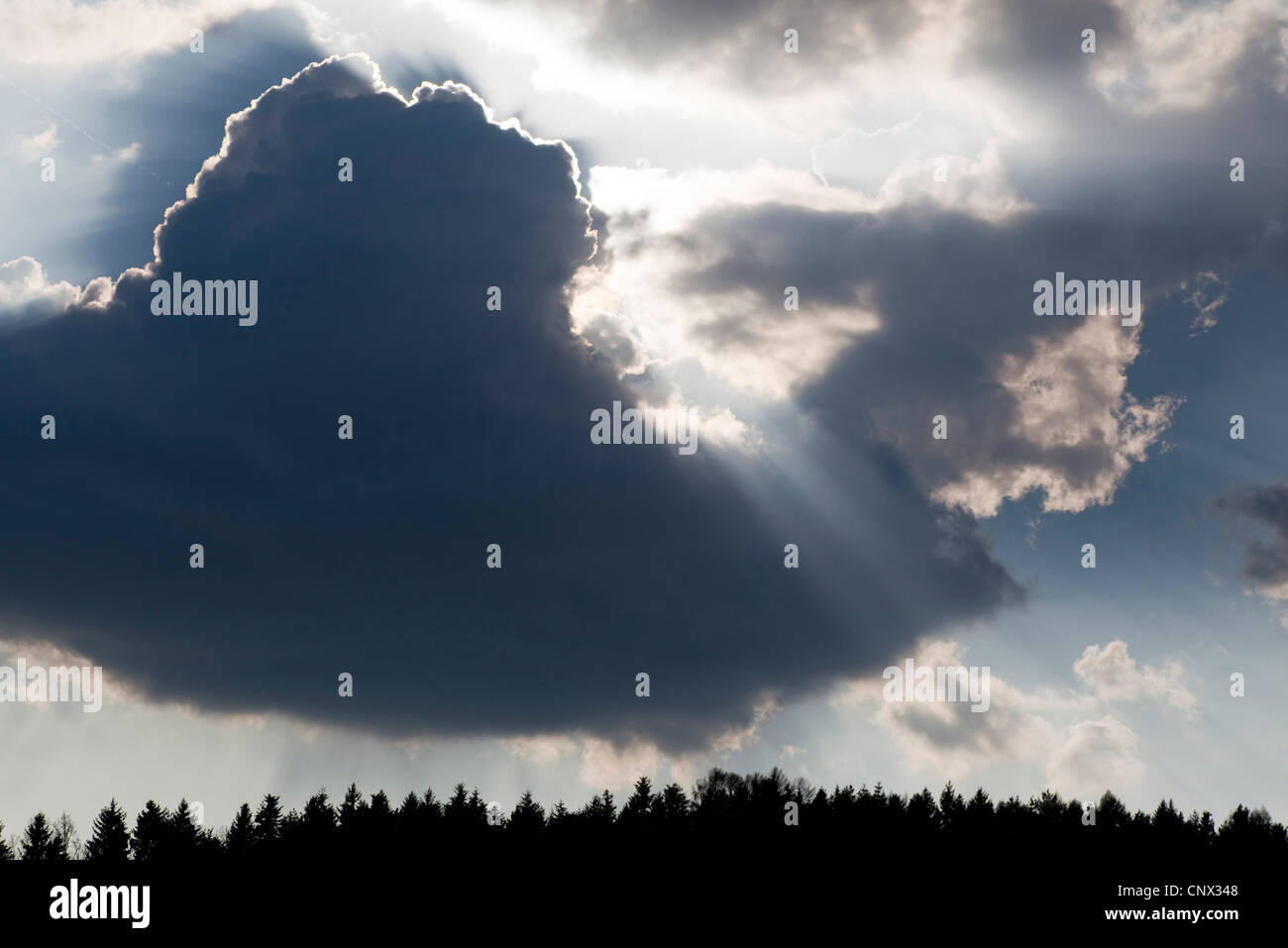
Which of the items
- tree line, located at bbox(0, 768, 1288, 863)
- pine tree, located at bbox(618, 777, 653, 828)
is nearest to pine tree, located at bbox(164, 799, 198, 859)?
tree line, located at bbox(0, 768, 1288, 863)

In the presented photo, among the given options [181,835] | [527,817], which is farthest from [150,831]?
[527,817]

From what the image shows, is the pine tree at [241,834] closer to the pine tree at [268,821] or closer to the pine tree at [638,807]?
the pine tree at [268,821]

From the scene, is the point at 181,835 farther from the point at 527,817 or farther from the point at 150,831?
the point at 527,817

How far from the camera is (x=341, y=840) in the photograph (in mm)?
152500

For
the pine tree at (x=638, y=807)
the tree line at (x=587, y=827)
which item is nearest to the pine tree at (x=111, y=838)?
the tree line at (x=587, y=827)

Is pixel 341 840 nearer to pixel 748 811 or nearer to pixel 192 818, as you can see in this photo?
pixel 192 818

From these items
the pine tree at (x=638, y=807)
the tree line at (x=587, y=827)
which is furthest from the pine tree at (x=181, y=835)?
the pine tree at (x=638, y=807)

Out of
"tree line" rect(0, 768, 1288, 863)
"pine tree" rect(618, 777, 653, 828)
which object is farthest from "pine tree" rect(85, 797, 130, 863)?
"pine tree" rect(618, 777, 653, 828)

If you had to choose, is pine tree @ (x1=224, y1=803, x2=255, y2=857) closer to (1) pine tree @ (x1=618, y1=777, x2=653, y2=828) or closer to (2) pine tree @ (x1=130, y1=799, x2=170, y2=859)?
(2) pine tree @ (x1=130, y1=799, x2=170, y2=859)
